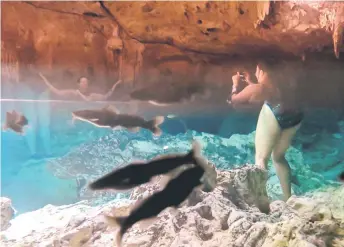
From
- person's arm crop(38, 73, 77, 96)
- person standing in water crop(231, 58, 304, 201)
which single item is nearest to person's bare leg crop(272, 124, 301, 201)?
person standing in water crop(231, 58, 304, 201)

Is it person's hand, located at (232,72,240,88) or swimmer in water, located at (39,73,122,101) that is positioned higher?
person's hand, located at (232,72,240,88)

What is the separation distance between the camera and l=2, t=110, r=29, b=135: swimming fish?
5.05ft

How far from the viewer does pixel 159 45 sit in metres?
1.58

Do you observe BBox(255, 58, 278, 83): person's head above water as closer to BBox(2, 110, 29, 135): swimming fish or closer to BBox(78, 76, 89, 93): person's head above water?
BBox(78, 76, 89, 93): person's head above water

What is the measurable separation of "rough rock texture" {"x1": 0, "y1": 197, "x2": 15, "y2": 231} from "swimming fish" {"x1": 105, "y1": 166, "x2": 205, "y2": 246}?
35 centimetres

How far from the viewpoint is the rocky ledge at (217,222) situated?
4.73 ft

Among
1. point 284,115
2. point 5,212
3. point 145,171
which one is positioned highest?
point 284,115

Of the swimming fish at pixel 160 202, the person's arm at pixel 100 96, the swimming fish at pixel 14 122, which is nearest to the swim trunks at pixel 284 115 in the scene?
the swimming fish at pixel 160 202

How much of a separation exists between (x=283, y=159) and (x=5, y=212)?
0.98m

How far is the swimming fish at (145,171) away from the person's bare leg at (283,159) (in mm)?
229

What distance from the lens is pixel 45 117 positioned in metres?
1.54

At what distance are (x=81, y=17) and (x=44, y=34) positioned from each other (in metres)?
0.15

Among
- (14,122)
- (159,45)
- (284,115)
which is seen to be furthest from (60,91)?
(284,115)

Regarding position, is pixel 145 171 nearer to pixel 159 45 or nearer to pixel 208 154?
pixel 208 154
